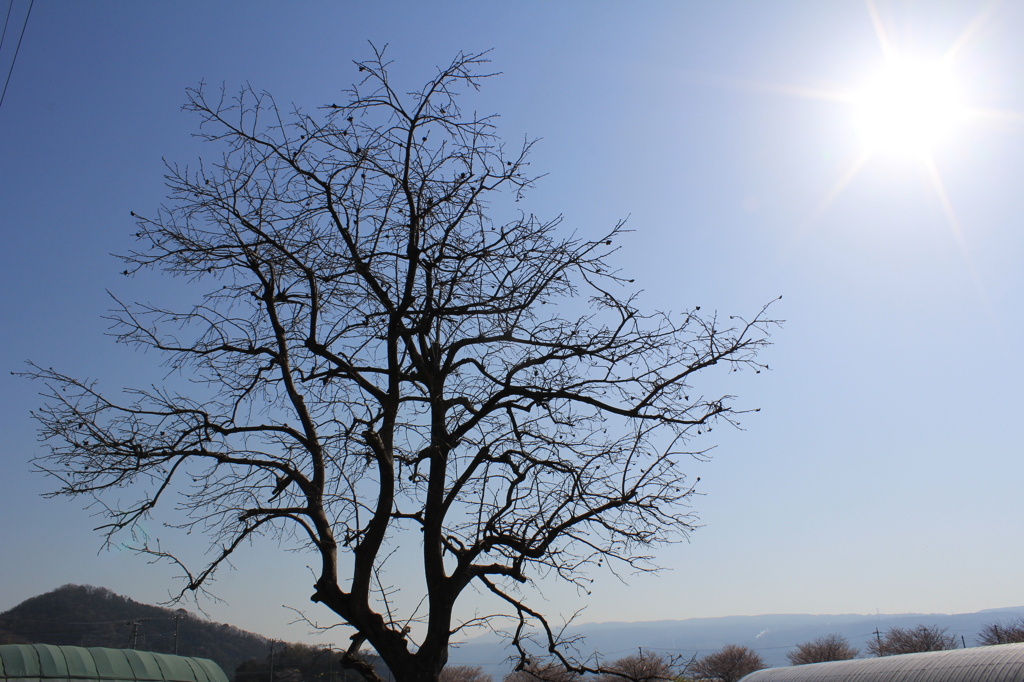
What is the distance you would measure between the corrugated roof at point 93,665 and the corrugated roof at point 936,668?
2375 centimetres

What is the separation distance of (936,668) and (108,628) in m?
41.8

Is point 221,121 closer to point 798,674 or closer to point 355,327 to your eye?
point 355,327

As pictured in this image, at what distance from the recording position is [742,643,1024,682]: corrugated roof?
17.9 meters

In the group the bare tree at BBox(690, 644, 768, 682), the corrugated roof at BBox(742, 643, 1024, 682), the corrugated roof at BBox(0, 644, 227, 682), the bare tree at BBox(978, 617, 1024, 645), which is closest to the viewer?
the corrugated roof at BBox(742, 643, 1024, 682)

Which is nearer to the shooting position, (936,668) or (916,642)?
(936,668)

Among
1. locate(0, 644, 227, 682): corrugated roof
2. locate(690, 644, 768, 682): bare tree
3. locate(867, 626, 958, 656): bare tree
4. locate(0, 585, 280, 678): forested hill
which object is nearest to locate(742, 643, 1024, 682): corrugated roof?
locate(0, 644, 227, 682): corrugated roof

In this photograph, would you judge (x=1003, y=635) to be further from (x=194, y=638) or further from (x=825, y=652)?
(x=194, y=638)

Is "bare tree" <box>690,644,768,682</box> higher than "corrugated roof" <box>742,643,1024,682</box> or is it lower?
lower

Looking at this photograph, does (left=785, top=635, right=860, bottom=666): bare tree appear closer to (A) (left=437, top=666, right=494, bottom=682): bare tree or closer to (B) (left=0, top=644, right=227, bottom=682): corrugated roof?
(A) (left=437, top=666, right=494, bottom=682): bare tree

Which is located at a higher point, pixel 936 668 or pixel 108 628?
pixel 108 628

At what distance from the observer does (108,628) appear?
39.6m

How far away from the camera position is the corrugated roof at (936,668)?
58.7 ft

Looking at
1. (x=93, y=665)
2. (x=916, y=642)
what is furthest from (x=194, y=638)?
(x=916, y=642)

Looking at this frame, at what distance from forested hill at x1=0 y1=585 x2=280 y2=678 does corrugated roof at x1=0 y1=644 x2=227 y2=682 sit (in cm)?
543
